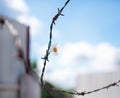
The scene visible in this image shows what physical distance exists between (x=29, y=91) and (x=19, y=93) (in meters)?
0.29

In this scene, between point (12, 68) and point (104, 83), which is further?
point (12, 68)

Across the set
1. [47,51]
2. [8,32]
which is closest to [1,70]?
[8,32]

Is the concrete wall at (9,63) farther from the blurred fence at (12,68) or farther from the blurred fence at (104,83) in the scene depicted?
the blurred fence at (104,83)

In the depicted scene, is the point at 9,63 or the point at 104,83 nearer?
the point at 104,83

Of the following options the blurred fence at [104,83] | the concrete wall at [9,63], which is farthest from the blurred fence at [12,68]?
the blurred fence at [104,83]

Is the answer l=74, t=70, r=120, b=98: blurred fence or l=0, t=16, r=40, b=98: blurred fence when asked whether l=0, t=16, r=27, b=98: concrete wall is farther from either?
l=74, t=70, r=120, b=98: blurred fence

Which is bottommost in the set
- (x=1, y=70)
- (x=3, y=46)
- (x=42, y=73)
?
(x=42, y=73)

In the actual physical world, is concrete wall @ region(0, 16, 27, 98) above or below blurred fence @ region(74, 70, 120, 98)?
above

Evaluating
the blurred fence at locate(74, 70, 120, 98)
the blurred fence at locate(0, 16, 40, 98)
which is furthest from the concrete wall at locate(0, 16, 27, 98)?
the blurred fence at locate(74, 70, 120, 98)

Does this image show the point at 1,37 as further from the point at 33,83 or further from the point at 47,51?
the point at 47,51

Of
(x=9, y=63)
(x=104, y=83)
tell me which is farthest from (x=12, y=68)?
(x=104, y=83)

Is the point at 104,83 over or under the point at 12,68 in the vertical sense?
under

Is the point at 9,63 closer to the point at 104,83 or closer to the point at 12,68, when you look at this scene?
the point at 12,68

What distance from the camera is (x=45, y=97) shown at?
1173 cm
